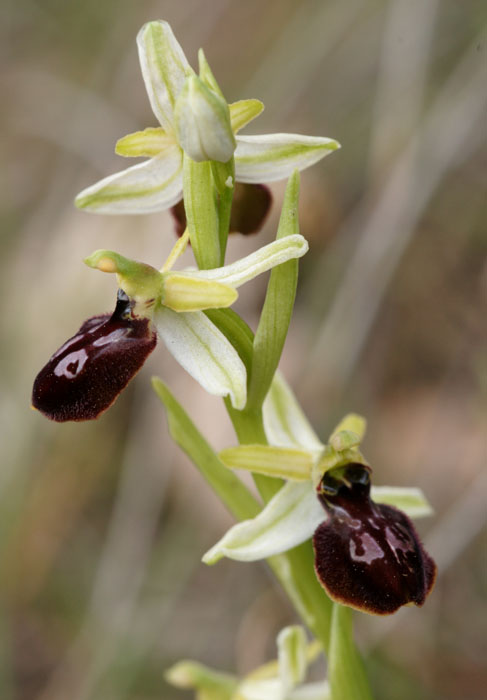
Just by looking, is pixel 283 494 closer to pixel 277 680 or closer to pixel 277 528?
pixel 277 528

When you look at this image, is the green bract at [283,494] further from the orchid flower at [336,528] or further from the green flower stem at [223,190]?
the green flower stem at [223,190]

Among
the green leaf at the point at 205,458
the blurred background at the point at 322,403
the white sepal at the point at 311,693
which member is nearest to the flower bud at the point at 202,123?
the green leaf at the point at 205,458

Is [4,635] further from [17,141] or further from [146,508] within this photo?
[17,141]

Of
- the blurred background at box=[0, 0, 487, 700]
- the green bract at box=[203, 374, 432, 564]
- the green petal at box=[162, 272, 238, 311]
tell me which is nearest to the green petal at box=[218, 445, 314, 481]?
the green bract at box=[203, 374, 432, 564]

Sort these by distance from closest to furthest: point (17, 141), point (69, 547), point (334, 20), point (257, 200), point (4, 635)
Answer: point (257, 200) → point (4, 635) → point (69, 547) → point (334, 20) → point (17, 141)

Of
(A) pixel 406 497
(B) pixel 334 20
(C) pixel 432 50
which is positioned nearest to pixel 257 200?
A: (A) pixel 406 497

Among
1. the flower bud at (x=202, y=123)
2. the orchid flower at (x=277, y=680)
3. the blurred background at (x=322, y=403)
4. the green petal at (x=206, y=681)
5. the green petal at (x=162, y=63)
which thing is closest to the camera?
the flower bud at (x=202, y=123)

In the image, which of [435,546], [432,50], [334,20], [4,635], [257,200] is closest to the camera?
[257,200]
